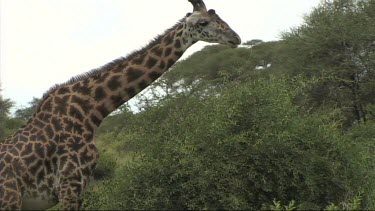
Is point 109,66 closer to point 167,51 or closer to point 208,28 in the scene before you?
point 167,51

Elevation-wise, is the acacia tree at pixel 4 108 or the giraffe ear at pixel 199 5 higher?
the acacia tree at pixel 4 108

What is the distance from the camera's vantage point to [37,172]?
5.56 m

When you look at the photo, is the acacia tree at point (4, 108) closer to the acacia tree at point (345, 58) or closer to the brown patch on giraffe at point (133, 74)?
the acacia tree at point (345, 58)

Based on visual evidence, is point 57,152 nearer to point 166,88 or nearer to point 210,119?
point 210,119

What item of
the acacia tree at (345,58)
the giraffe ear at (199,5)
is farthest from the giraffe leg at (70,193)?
the acacia tree at (345,58)

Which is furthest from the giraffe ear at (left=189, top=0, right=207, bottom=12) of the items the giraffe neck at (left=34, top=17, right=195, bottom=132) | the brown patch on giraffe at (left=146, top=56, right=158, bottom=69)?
the brown patch on giraffe at (left=146, top=56, right=158, bottom=69)

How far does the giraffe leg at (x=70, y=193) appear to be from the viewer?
5488 millimetres

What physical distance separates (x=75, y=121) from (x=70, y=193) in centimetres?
72

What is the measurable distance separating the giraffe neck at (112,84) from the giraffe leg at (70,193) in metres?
0.59

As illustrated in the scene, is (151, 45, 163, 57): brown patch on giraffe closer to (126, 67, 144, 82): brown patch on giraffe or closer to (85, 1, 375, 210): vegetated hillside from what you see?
(126, 67, 144, 82): brown patch on giraffe

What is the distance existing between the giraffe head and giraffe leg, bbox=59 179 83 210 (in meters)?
1.92

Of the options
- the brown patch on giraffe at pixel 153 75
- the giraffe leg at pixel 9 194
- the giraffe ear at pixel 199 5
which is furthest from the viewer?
the giraffe ear at pixel 199 5

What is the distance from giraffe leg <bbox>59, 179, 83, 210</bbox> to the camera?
216 inches

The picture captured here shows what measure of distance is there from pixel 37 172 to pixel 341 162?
12.1 feet
